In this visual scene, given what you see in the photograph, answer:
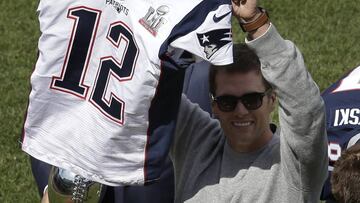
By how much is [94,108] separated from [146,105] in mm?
208

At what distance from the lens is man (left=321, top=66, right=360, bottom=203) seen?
4.95m

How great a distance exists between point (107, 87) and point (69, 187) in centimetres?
62

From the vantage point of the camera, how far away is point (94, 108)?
378 centimetres

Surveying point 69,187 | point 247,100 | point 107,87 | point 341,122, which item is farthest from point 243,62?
point 341,122

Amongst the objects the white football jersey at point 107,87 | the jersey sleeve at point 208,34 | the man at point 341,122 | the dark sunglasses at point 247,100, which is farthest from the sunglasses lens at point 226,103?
the man at point 341,122

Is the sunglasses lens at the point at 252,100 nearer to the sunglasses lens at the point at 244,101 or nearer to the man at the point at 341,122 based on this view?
the sunglasses lens at the point at 244,101

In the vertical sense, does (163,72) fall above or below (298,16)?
above

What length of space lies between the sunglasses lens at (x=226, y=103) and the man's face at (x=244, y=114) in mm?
13

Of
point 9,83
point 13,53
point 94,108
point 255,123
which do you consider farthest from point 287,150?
point 13,53

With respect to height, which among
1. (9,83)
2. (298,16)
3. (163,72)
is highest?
(163,72)

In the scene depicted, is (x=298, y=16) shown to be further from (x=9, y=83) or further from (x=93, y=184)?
(x=93, y=184)

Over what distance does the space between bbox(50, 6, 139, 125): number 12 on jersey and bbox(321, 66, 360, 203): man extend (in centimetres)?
150

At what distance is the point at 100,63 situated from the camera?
3775 mm

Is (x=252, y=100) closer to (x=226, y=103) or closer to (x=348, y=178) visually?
(x=226, y=103)
